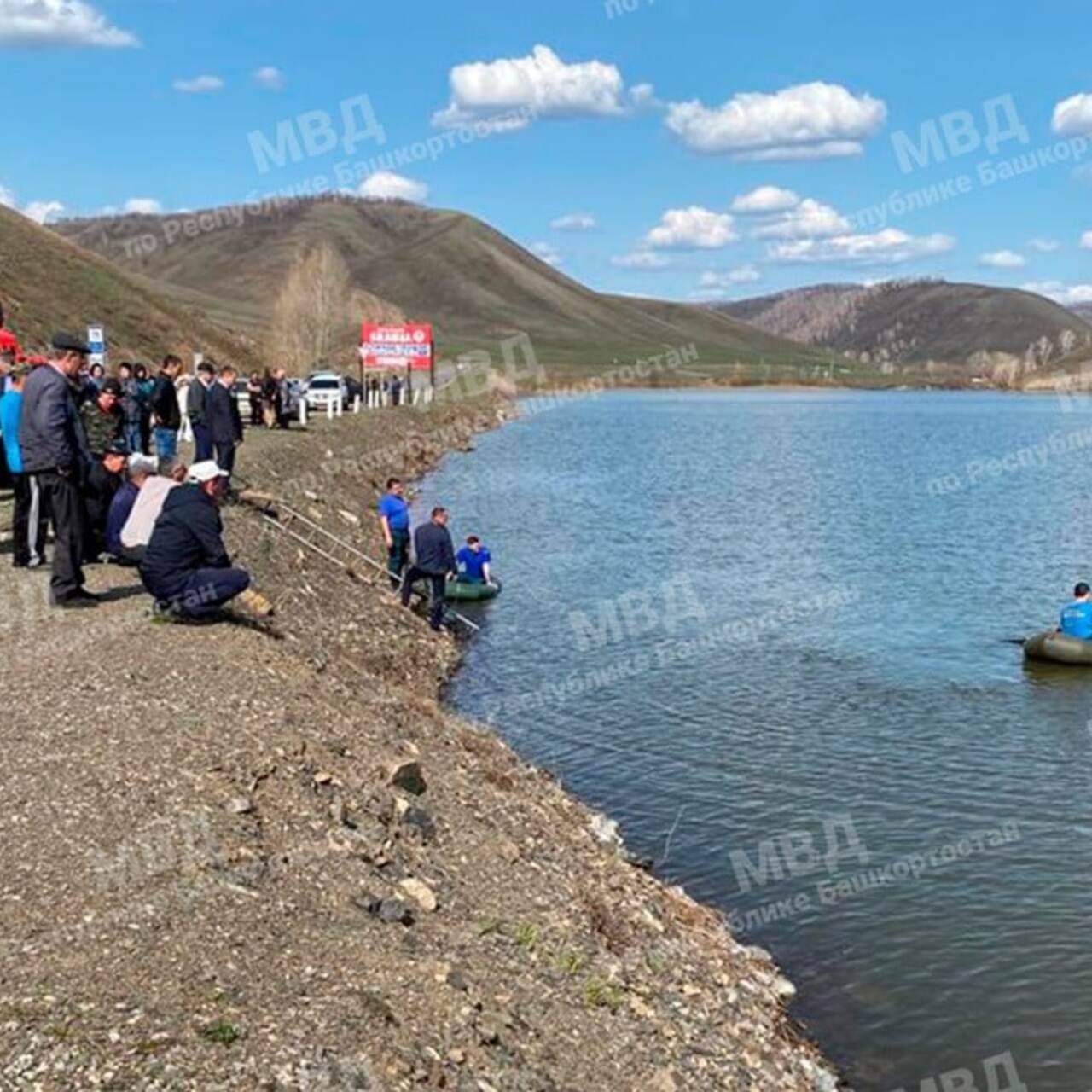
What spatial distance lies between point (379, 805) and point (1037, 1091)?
20.2 ft

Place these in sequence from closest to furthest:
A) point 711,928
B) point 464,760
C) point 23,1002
Answer: 1. point 23,1002
2. point 711,928
3. point 464,760

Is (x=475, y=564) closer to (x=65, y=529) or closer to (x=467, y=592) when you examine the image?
(x=467, y=592)

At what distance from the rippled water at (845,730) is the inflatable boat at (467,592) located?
1.50 feet

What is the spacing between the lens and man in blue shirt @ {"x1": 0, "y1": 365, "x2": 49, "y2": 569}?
1667 cm

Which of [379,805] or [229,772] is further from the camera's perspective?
[379,805]

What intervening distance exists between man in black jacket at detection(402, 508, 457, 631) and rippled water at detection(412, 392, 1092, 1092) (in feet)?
3.77

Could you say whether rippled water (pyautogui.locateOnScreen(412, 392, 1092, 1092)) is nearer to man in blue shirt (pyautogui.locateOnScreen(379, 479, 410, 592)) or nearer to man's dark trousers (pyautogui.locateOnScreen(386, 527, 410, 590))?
man's dark trousers (pyautogui.locateOnScreen(386, 527, 410, 590))

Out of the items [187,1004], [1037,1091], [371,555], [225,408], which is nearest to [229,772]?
[187,1004]

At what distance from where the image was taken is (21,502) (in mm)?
17422

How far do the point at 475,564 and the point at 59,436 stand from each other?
16658 mm

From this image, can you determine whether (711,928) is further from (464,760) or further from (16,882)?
(16,882)

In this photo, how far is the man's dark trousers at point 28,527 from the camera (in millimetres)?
17203

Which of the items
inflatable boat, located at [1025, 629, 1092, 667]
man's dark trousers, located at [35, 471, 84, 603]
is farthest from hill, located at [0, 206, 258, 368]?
inflatable boat, located at [1025, 629, 1092, 667]

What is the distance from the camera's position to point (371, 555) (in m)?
32.1
